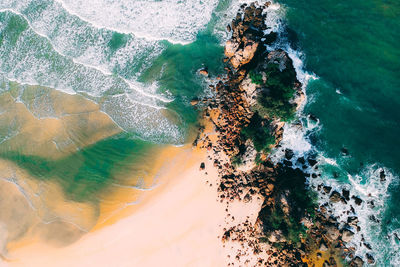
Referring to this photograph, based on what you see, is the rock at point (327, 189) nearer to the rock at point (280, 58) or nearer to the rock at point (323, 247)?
the rock at point (323, 247)

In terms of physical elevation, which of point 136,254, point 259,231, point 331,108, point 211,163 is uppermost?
point 331,108

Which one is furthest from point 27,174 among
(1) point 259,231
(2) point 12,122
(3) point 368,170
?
(3) point 368,170

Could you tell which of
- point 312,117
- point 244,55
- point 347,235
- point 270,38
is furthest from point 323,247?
point 270,38

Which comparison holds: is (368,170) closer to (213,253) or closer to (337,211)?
(337,211)

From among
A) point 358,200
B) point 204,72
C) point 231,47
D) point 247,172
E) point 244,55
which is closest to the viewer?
point 244,55

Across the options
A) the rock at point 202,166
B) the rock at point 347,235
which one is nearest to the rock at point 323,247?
the rock at point 347,235

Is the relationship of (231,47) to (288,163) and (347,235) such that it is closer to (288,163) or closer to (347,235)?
(288,163)

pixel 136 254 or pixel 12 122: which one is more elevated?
pixel 12 122
